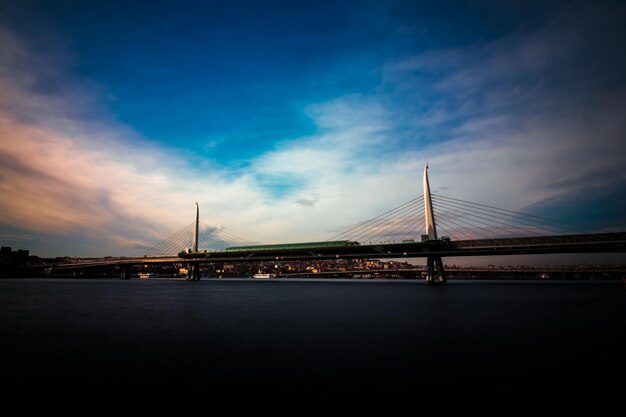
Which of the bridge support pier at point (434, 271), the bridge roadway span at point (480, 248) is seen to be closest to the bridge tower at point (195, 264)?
the bridge roadway span at point (480, 248)

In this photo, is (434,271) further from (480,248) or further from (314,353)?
(314,353)

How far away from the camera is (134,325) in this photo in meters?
22.9

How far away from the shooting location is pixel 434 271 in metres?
102

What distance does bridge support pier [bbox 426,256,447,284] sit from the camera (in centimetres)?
9975

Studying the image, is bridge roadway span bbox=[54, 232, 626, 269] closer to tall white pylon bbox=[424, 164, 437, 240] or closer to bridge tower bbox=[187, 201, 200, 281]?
tall white pylon bbox=[424, 164, 437, 240]

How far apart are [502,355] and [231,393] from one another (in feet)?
39.2

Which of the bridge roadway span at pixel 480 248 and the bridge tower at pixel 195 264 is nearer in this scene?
the bridge roadway span at pixel 480 248

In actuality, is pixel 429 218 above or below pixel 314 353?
above

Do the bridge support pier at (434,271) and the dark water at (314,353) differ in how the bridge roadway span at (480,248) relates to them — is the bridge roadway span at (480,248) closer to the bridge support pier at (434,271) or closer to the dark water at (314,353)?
the bridge support pier at (434,271)

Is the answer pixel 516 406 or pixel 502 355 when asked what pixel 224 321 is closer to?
pixel 502 355

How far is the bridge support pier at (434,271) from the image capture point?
3927 inches

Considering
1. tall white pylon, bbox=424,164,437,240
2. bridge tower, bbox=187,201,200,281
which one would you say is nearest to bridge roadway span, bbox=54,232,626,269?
tall white pylon, bbox=424,164,437,240

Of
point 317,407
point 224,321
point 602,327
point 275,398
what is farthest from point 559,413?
point 224,321

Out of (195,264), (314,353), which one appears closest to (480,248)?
(314,353)
